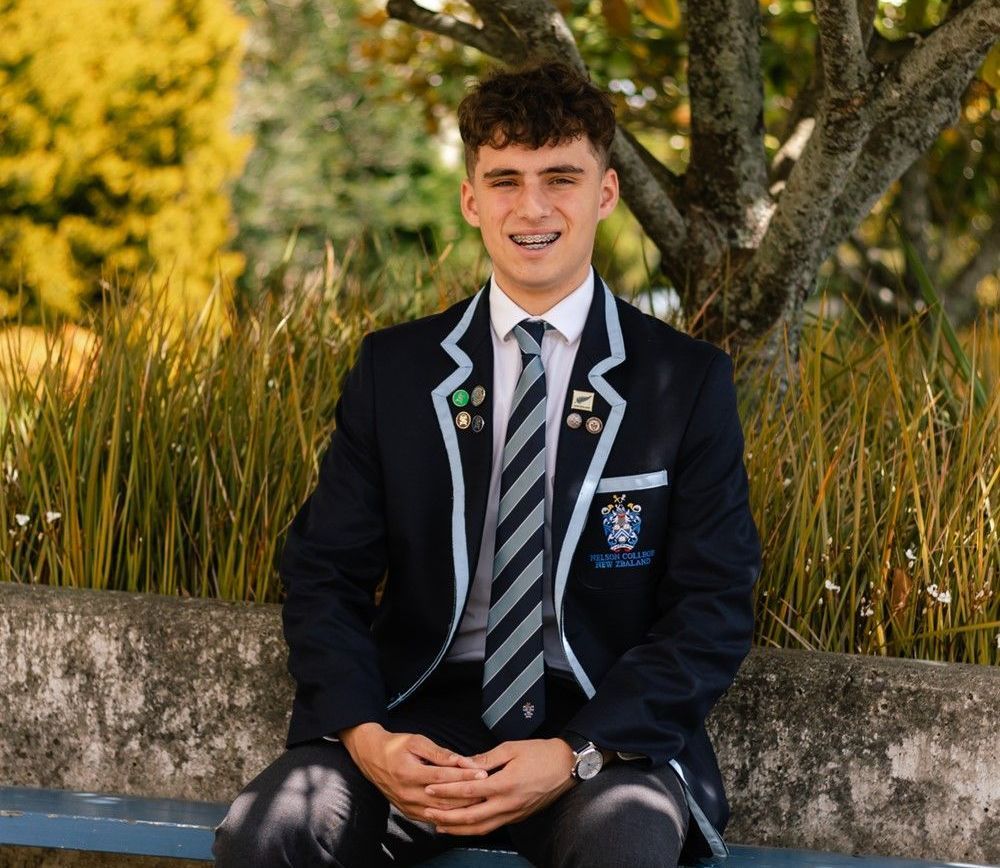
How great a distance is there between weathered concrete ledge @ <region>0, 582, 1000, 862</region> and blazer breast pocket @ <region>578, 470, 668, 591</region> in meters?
0.52

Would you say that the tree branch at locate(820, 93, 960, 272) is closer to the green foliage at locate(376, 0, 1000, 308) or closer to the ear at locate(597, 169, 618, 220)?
the green foliage at locate(376, 0, 1000, 308)

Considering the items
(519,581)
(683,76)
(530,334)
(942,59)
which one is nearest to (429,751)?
(519,581)

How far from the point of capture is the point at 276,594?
3363 mm

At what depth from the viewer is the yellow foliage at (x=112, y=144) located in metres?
6.51

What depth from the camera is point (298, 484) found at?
3410 millimetres

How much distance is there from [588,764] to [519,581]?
Answer: 36 cm

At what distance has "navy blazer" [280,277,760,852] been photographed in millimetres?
2486

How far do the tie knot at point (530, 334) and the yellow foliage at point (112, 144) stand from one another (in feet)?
12.0

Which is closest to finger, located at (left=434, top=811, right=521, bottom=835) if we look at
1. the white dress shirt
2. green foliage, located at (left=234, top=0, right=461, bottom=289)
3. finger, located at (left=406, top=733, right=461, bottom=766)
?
finger, located at (left=406, top=733, right=461, bottom=766)

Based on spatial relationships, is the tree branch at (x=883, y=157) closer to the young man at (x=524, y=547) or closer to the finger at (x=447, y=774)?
the young man at (x=524, y=547)

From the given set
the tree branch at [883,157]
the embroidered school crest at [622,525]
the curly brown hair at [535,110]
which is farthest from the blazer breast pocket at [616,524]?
the tree branch at [883,157]

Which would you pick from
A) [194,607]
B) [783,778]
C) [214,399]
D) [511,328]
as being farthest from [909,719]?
[214,399]

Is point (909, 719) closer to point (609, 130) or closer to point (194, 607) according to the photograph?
point (609, 130)

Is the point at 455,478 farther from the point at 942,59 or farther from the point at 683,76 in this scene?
the point at 683,76
